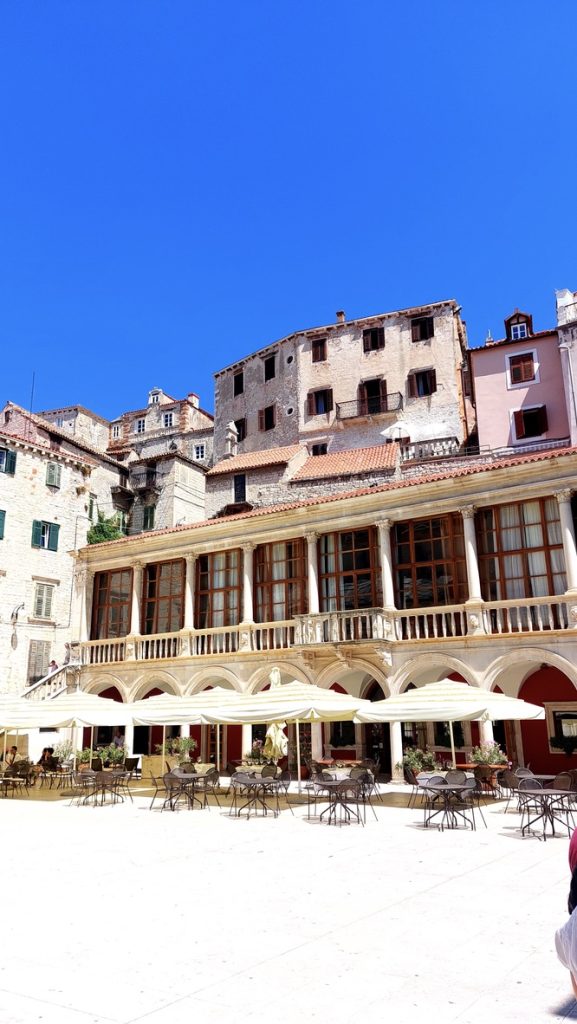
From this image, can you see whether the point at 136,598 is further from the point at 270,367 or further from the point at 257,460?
the point at 270,367

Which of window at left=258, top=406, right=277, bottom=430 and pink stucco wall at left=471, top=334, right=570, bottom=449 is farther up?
window at left=258, top=406, right=277, bottom=430

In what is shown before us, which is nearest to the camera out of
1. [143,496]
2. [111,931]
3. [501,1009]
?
[501,1009]

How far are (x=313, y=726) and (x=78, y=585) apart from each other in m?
12.2

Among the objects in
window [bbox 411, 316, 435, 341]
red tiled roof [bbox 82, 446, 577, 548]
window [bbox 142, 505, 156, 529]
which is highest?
window [bbox 411, 316, 435, 341]

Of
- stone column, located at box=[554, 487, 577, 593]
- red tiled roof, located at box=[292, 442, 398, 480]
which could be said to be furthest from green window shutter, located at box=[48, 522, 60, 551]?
stone column, located at box=[554, 487, 577, 593]

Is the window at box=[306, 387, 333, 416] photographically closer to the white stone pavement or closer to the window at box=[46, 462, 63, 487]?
the window at box=[46, 462, 63, 487]

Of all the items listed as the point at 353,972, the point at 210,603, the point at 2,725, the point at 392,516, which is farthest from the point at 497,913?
the point at 210,603

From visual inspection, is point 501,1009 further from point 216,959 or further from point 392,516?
point 392,516

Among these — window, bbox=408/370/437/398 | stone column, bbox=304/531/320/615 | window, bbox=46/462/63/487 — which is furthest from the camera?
window, bbox=408/370/437/398

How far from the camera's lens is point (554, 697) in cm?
2145

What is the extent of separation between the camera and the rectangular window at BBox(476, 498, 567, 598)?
2050 centimetres

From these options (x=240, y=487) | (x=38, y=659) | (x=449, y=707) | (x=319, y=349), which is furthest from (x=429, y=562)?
(x=319, y=349)

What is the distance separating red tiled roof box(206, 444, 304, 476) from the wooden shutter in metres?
11.9

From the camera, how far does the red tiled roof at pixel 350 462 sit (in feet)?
119
